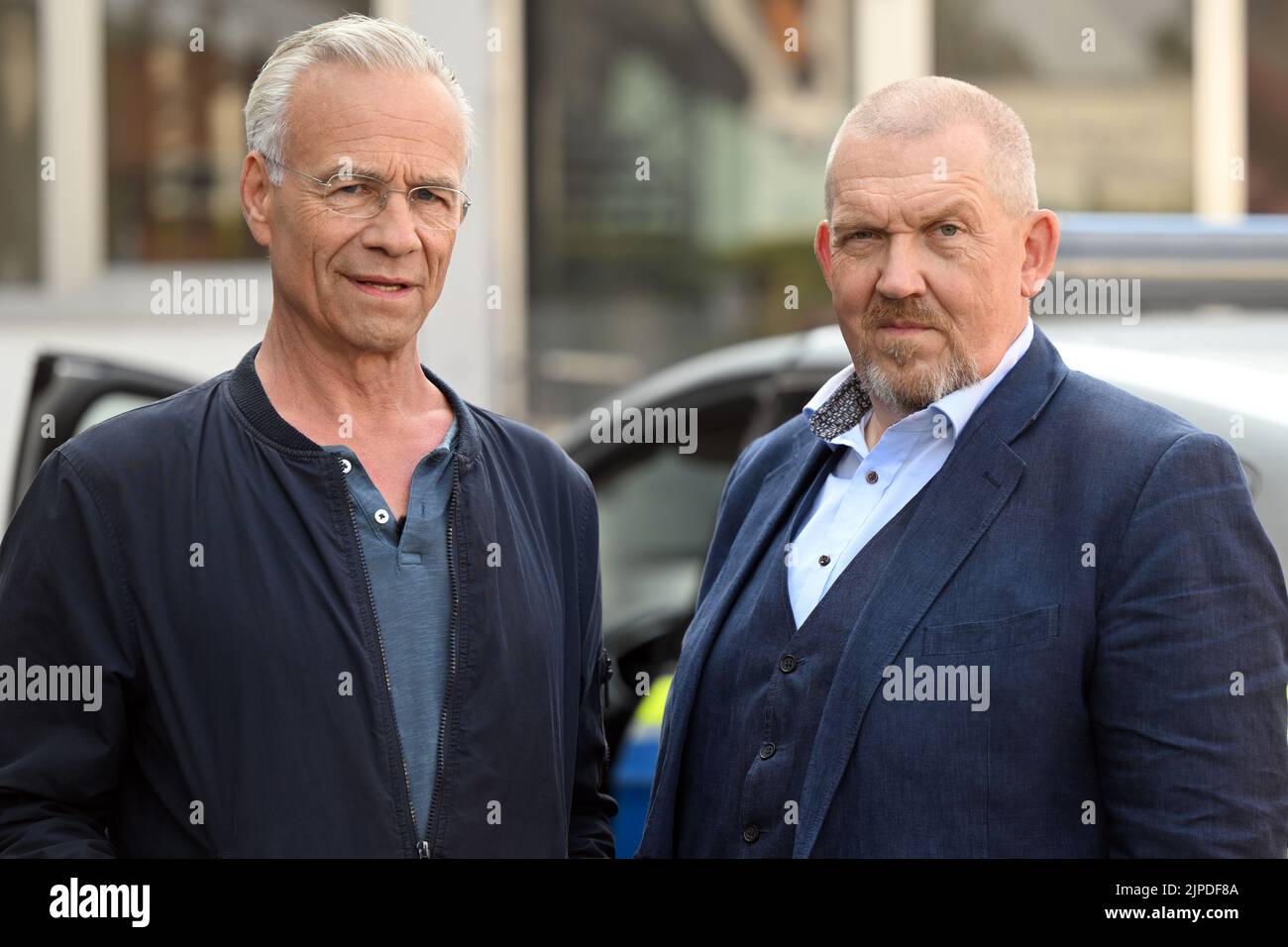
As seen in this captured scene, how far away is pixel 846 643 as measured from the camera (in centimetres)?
233

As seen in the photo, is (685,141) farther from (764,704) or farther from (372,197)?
(764,704)

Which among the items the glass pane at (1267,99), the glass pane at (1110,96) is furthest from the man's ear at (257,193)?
the glass pane at (1267,99)

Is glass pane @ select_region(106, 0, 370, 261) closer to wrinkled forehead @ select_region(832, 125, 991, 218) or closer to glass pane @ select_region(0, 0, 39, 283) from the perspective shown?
glass pane @ select_region(0, 0, 39, 283)

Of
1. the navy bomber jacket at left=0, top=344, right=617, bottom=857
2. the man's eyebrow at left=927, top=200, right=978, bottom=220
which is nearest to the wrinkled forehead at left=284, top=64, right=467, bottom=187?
the navy bomber jacket at left=0, top=344, right=617, bottom=857

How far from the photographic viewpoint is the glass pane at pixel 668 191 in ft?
32.3

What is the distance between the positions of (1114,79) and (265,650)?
29.4 ft

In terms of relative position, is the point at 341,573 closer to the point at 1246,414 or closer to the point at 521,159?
the point at 1246,414

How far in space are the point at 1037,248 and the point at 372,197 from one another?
1.00 m

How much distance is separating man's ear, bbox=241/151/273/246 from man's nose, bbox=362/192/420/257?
18 cm

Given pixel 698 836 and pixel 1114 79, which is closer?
pixel 698 836

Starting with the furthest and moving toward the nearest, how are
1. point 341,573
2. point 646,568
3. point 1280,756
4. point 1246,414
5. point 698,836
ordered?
point 646,568 → point 1246,414 → point 698,836 → point 341,573 → point 1280,756

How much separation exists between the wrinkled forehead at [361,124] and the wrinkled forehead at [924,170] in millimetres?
645

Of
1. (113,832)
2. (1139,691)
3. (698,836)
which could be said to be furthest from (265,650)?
(1139,691)
